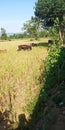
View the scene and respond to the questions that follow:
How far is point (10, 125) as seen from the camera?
8570 millimetres

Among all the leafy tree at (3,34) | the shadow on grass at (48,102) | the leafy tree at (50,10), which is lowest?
the leafy tree at (3,34)

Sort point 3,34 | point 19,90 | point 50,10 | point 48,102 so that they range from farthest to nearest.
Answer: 1. point 3,34
2. point 50,10
3. point 19,90
4. point 48,102

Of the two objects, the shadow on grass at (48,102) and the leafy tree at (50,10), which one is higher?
the leafy tree at (50,10)

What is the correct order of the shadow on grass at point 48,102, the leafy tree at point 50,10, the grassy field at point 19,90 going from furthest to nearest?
the leafy tree at point 50,10
the grassy field at point 19,90
the shadow on grass at point 48,102

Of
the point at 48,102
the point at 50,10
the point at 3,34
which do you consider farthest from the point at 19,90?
the point at 3,34

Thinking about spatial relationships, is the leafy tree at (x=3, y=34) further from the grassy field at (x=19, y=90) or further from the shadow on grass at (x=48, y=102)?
the shadow on grass at (x=48, y=102)

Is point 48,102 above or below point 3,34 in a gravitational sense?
above

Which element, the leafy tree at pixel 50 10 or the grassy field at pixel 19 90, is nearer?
the grassy field at pixel 19 90

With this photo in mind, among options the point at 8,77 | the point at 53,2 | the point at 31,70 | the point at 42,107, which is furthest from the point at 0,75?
the point at 53,2

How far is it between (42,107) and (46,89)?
1673 mm

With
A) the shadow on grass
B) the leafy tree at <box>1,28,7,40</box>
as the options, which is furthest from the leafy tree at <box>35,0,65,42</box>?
the leafy tree at <box>1,28,7,40</box>

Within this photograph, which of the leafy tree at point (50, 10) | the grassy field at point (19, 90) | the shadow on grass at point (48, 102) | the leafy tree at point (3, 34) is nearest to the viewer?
the shadow on grass at point (48, 102)

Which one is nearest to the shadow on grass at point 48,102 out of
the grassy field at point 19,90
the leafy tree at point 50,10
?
the grassy field at point 19,90

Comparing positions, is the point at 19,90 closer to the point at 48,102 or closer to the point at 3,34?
the point at 48,102
